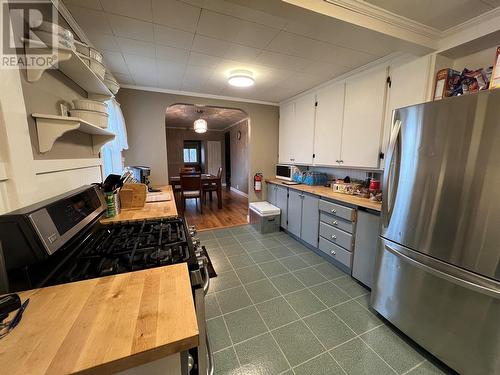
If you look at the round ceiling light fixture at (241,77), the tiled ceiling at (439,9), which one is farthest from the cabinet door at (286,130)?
the tiled ceiling at (439,9)

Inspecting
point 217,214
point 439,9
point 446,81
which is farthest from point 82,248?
point 217,214

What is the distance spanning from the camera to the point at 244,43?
185cm

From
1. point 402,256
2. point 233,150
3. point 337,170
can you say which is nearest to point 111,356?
point 402,256

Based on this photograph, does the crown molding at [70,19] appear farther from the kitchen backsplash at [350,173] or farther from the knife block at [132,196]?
the kitchen backsplash at [350,173]

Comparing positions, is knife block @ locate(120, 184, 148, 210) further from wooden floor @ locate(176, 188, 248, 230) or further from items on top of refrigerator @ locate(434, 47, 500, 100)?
items on top of refrigerator @ locate(434, 47, 500, 100)

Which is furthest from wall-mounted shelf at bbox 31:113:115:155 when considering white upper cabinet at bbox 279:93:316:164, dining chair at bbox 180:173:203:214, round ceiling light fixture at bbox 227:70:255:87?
dining chair at bbox 180:173:203:214

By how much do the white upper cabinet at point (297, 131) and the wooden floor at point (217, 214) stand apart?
1531 mm

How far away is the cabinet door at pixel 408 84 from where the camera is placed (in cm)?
179

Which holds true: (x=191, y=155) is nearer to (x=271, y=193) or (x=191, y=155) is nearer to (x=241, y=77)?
(x=271, y=193)

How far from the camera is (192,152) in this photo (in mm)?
8992

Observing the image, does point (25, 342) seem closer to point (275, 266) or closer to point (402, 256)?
point (402, 256)

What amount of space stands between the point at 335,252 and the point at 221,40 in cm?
248

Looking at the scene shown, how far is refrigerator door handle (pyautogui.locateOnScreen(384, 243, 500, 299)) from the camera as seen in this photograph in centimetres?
109

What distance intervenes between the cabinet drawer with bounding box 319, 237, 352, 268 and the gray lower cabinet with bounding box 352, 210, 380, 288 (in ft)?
0.34
